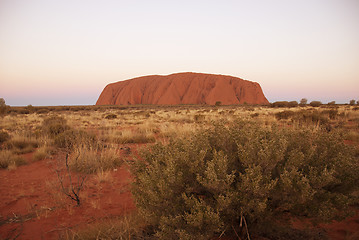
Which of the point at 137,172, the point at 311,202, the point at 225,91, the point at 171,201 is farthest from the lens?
the point at 225,91

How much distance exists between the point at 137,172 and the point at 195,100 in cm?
8844

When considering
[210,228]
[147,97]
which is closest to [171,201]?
[210,228]

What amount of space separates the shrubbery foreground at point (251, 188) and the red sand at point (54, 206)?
2.83ft

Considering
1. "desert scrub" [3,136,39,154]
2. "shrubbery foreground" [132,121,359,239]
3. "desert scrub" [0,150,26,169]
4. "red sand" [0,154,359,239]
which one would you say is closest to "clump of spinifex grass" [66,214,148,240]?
"red sand" [0,154,359,239]

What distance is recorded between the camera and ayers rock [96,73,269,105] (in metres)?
89.5

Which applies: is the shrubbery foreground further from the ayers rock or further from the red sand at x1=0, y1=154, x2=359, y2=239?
the ayers rock

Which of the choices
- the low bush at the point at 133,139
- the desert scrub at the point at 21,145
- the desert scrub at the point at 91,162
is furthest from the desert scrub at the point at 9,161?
the low bush at the point at 133,139

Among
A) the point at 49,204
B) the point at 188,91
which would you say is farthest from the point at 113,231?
the point at 188,91

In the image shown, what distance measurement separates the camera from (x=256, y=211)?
175 cm

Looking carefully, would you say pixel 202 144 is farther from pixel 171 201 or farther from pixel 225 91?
pixel 225 91

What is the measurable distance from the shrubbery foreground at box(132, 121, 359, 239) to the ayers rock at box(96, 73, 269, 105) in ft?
276

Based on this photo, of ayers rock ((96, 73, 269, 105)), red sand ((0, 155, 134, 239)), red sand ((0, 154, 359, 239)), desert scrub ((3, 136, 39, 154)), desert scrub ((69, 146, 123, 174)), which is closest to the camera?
red sand ((0, 154, 359, 239))

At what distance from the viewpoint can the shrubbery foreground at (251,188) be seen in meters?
1.71

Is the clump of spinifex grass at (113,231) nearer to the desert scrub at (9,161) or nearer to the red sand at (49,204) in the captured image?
the red sand at (49,204)
